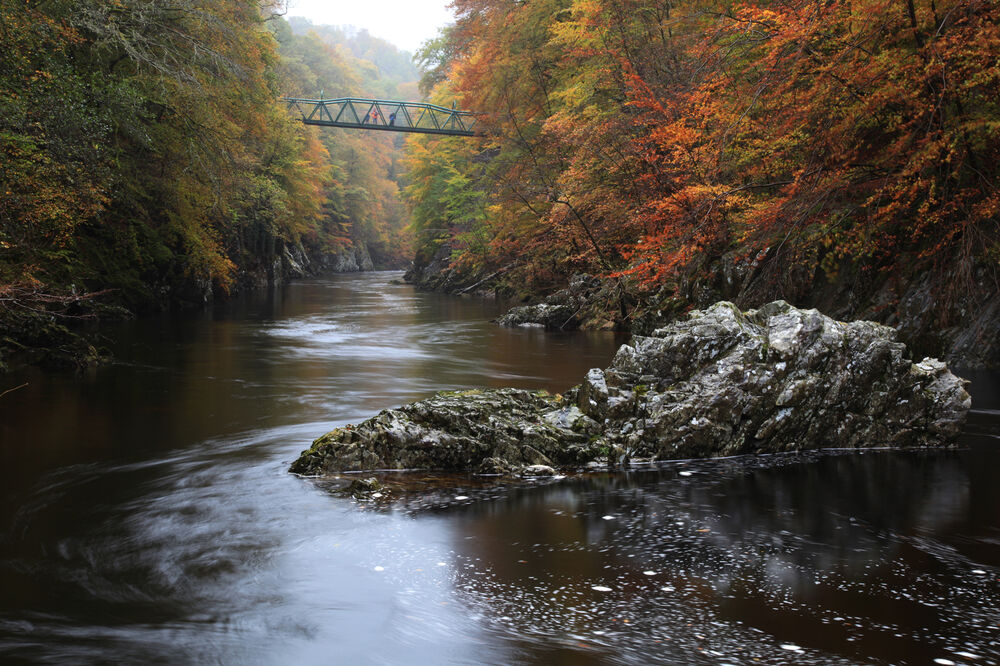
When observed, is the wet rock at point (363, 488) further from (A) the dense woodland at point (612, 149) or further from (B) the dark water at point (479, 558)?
(A) the dense woodland at point (612, 149)

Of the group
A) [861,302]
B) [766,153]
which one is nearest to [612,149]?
[766,153]

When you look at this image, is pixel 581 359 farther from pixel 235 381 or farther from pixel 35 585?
pixel 35 585

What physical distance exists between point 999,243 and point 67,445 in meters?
11.3

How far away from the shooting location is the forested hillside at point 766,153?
983 centimetres

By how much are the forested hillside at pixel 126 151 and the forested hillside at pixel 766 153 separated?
8.45m

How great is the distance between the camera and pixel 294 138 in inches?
1219

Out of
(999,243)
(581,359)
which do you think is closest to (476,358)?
A: (581,359)

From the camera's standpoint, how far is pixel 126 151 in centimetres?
1741

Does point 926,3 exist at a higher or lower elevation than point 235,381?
higher

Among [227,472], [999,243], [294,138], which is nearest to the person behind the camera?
[227,472]

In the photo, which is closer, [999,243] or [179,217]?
→ [999,243]

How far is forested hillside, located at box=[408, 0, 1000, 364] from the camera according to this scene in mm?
9828

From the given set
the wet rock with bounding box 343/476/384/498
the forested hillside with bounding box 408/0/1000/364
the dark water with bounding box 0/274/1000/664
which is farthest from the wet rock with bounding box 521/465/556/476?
the forested hillside with bounding box 408/0/1000/364

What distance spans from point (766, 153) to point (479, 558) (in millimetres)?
10366
